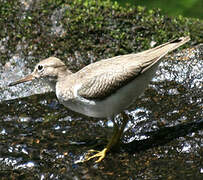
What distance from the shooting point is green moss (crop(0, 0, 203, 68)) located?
9688 millimetres

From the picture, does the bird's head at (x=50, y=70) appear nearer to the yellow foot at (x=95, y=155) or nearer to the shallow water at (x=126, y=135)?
the shallow water at (x=126, y=135)

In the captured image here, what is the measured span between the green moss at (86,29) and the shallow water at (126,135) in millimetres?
1267

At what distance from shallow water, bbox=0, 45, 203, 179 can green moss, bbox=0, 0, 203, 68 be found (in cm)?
127

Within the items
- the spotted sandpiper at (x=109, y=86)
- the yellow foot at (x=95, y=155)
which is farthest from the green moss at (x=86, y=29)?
the yellow foot at (x=95, y=155)

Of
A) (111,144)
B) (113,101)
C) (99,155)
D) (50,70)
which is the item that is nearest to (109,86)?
(113,101)

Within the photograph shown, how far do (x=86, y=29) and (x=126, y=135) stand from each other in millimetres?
3403

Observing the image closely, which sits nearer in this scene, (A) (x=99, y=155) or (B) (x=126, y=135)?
(A) (x=99, y=155)

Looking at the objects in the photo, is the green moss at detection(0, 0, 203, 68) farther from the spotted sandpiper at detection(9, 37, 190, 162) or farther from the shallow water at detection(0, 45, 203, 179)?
the spotted sandpiper at detection(9, 37, 190, 162)

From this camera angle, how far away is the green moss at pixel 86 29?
9.69 m

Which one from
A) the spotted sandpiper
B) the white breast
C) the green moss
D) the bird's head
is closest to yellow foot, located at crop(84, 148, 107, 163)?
the spotted sandpiper

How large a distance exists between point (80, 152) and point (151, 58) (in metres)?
1.79

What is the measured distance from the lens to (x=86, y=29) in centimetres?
977

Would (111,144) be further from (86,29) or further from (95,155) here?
(86,29)

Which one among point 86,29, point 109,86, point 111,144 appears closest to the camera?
point 109,86
